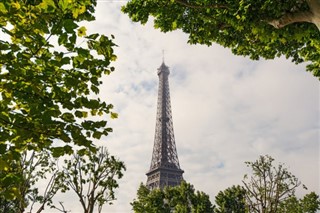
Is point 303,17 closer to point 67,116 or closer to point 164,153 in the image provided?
point 67,116

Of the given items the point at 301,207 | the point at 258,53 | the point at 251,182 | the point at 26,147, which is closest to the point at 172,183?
the point at 301,207

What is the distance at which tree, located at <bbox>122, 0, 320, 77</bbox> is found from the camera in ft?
30.5

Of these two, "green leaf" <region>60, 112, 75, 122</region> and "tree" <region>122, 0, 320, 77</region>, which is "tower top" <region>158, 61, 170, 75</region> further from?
"green leaf" <region>60, 112, 75, 122</region>

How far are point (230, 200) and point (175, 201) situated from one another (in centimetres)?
780

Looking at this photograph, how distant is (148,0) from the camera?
1038cm

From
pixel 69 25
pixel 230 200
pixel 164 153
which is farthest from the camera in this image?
pixel 164 153

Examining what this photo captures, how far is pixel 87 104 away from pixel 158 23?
8.25 meters

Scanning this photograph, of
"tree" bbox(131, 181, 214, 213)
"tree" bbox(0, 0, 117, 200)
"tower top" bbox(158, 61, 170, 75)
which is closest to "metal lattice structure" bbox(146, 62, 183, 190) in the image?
"tower top" bbox(158, 61, 170, 75)

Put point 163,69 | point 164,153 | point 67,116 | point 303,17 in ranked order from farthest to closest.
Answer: point 163,69, point 164,153, point 303,17, point 67,116

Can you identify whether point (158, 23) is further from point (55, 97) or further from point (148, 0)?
point (55, 97)

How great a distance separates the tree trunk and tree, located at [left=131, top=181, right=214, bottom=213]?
33.7 meters

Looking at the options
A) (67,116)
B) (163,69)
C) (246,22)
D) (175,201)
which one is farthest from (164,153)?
(67,116)

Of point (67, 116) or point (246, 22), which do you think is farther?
point (246, 22)

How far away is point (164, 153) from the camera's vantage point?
80.2 metres
